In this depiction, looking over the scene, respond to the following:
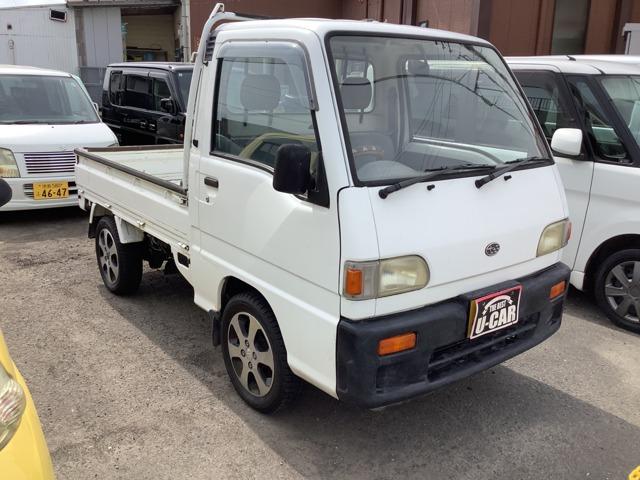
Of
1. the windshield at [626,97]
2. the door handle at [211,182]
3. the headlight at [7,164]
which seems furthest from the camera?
the headlight at [7,164]

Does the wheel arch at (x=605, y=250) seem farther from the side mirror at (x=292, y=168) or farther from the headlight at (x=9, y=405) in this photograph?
the headlight at (x=9, y=405)

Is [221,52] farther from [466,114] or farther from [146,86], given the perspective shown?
[146,86]

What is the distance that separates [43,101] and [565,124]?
6372mm

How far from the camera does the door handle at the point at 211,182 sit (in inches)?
124

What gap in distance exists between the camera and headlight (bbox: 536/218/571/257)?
119 inches

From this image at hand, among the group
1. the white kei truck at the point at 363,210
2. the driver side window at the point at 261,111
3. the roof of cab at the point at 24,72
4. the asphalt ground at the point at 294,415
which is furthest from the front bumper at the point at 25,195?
the driver side window at the point at 261,111

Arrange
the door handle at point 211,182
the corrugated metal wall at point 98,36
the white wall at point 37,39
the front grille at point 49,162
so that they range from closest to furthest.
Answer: the door handle at point 211,182
the front grille at point 49,162
the corrugated metal wall at point 98,36
the white wall at point 37,39

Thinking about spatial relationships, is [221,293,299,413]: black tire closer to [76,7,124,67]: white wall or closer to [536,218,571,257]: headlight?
[536,218,571,257]: headlight

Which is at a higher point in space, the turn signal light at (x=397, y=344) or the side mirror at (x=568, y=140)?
the side mirror at (x=568, y=140)

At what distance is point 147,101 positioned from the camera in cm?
898

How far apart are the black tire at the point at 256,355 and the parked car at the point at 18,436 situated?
3.87ft

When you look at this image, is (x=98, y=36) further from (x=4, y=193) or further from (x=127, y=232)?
(x=4, y=193)

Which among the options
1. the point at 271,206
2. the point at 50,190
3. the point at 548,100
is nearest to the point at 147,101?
the point at 50,190

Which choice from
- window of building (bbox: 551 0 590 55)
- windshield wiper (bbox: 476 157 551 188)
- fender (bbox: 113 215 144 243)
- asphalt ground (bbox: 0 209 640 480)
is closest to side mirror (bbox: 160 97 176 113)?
fender (bbox: 113 215 144 243)
